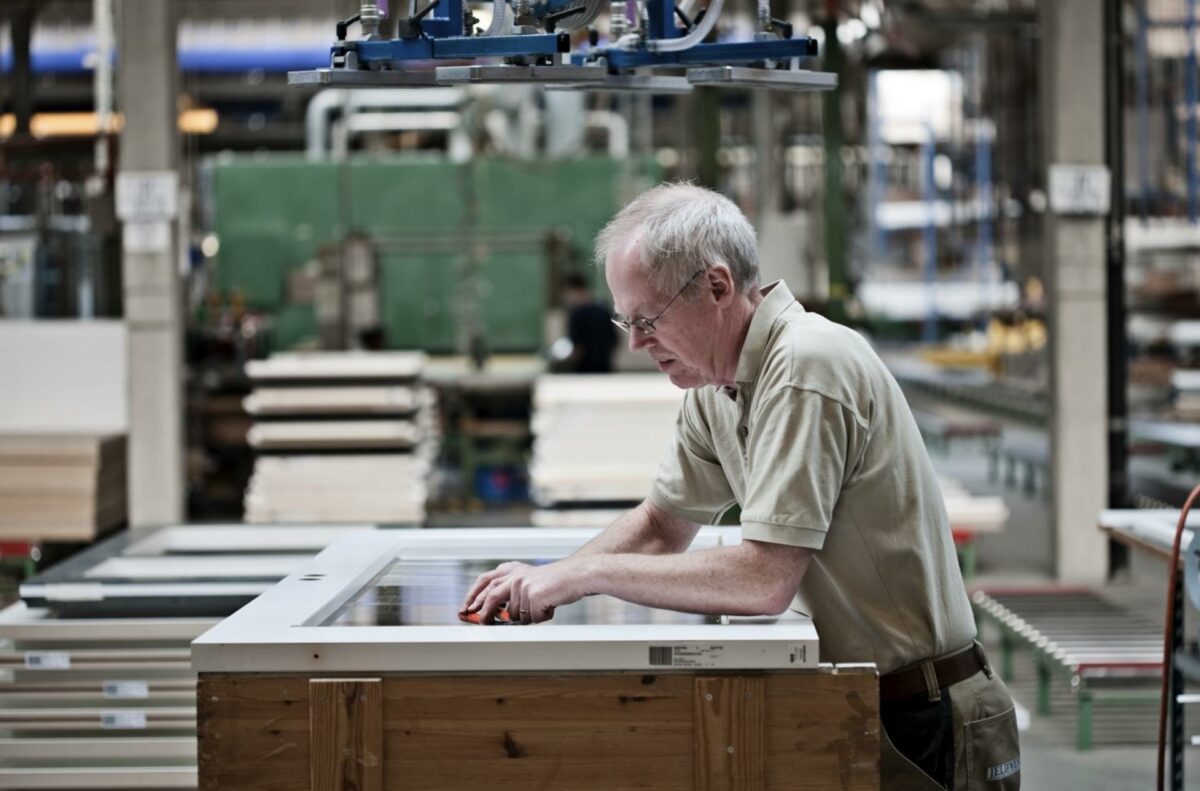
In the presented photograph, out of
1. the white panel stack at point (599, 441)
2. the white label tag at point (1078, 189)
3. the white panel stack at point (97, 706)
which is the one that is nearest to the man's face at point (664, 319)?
the white panel stack at point (97, 706)

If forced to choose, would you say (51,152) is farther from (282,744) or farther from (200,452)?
(282,744)

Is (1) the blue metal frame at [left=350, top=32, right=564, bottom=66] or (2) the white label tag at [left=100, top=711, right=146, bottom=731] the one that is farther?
(2) the white label tag at [left=100, top=711, right=146, bottom=731]

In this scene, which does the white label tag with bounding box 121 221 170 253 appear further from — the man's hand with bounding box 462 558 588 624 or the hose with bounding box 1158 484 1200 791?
the man's hand with bounding box 462 558 588 624

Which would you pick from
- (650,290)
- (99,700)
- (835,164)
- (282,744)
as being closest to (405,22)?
(650,290)

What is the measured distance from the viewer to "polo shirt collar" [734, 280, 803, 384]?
2705mm

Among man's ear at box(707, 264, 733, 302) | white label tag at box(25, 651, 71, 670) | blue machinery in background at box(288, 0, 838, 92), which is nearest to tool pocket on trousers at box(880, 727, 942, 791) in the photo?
man's ear at box(707, 264, 733, 302)

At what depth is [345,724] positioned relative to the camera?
7.87ft

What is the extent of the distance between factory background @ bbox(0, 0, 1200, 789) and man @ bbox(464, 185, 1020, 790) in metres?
0.55

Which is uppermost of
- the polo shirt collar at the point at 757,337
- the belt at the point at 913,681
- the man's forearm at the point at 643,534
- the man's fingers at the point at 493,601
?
the polo shirt collar at the point at 757,337

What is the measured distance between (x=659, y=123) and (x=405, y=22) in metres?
22.0

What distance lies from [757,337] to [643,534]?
642 mm

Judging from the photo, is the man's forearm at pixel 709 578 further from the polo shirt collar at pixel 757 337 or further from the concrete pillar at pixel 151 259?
the concrete pillar at pixel 151 259

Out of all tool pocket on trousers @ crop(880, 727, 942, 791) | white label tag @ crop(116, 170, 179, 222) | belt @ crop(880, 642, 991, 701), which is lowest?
tool pocket on trousers @ crop(880, 727, 942, 791)

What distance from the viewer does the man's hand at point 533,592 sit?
264 centimetres
